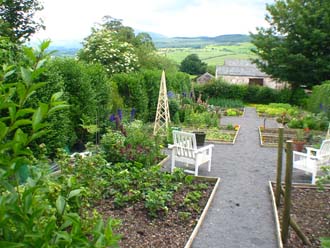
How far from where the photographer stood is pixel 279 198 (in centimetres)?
576

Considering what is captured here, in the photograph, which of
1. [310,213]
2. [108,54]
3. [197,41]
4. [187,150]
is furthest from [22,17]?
[197,41]

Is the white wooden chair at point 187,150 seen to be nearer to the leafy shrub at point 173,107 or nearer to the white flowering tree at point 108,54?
the leafy shrub at point 173,107

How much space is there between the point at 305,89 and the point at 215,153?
18578 mm

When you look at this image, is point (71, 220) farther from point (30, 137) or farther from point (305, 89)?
point (305, 89)

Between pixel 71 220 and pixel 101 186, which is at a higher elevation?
pixel 71 220

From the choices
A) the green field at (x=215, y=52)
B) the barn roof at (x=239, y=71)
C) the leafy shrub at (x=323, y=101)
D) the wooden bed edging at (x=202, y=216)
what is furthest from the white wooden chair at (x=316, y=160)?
the green field at (x=215, y=52)

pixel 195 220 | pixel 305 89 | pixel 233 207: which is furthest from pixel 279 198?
pixel 305 89

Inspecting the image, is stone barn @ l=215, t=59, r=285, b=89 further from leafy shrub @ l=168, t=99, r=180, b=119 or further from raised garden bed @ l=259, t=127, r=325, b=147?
raised garden bed @ l=259, t=127, r=325, b=147

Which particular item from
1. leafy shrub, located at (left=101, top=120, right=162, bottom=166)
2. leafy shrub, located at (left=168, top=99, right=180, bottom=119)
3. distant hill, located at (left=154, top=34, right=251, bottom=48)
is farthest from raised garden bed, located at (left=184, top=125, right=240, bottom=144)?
distant hill, located at (left=154, top=34, right=251, bottom=48)

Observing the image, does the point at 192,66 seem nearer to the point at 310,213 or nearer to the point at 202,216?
the point at 310,213

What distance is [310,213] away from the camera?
5.49 metres

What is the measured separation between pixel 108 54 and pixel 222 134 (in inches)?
423

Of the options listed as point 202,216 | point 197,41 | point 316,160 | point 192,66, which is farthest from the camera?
point 197,41

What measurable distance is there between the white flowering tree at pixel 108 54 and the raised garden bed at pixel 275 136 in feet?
32.6
